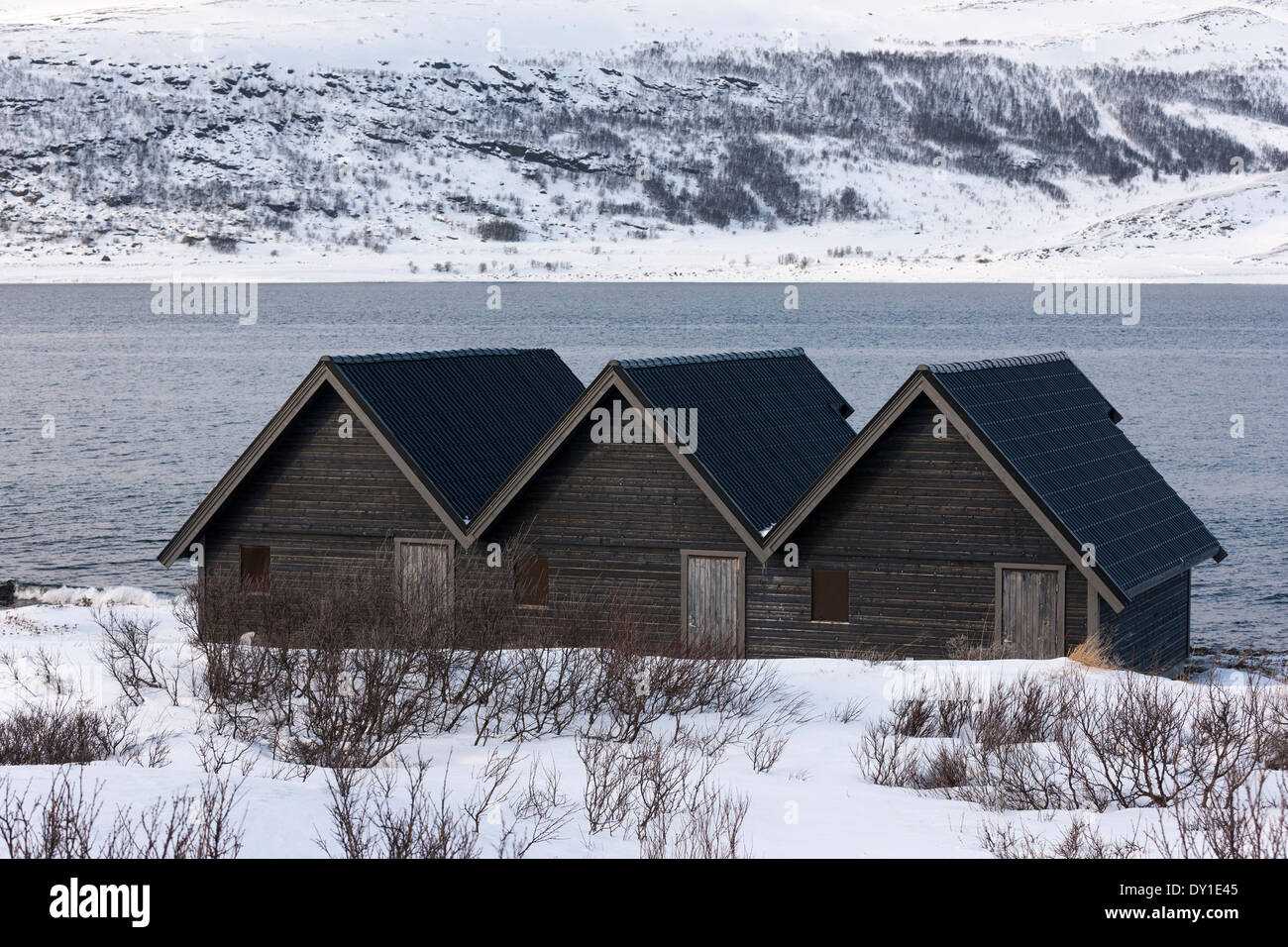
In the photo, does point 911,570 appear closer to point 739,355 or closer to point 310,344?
point 739,355

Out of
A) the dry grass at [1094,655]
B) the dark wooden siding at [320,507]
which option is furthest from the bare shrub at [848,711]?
the dark wooden siding at [320,507]

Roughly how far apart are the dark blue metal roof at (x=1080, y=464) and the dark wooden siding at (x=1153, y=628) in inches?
30.7

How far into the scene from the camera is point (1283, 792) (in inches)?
687

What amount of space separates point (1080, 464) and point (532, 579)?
9893mm

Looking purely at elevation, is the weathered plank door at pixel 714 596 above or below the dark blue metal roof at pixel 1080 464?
below

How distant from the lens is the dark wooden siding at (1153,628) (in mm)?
30109

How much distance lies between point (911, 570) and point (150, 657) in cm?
1236

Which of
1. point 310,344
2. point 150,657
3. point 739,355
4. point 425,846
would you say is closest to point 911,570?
point 739,355

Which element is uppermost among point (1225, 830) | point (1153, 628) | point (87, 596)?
point (87, 596)

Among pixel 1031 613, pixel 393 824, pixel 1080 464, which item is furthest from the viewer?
pixel 1080 464

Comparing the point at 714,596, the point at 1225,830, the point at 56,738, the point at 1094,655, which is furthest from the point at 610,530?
the point at 1225,830

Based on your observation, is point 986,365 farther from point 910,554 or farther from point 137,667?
point 137,667

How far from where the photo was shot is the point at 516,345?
145250 millimetres

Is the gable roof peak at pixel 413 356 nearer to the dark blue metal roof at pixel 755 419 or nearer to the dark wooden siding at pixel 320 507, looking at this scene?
the dark wooden siding at pixel 320 507
